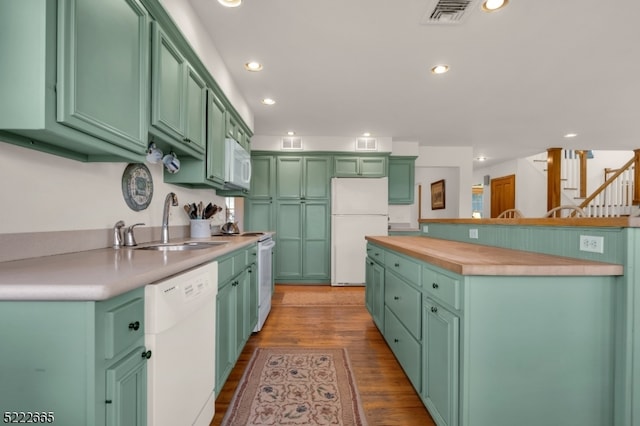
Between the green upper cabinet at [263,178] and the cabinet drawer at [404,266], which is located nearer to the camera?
the cabinet drawer at [404,266]

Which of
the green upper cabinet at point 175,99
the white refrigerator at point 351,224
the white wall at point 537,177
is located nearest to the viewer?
the green upper cabinet at point 175,99

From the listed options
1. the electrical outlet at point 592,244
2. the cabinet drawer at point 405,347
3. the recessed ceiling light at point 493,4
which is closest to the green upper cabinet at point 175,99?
the cabinet drawer at point 405,347

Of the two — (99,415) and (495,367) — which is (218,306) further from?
(495,367)

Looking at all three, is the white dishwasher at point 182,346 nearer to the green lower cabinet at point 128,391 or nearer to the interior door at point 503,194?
the green lower cabinet at point 128,391

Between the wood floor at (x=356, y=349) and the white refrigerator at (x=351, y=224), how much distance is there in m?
1.11

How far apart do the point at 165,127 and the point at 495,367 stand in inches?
78.2

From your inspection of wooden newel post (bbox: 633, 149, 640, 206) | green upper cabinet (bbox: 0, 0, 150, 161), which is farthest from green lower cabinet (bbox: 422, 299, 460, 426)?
wooden newel post (bbox: 633, 149, 640, 206)

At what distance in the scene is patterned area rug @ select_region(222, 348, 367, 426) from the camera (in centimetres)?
164

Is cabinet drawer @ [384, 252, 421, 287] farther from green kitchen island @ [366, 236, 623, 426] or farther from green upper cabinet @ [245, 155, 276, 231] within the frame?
green upper cabinet @ [245, 155, 276, 231]

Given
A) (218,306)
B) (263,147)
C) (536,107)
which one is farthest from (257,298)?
(536,107)

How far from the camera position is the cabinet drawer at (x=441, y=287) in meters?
1.27

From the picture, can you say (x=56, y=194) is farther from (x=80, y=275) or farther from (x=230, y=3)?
(x=230, y=3)

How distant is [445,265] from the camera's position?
1.36 m

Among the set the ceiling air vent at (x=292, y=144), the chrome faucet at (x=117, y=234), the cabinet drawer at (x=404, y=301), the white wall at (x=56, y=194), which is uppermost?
the ceiling air vent at (x=292, y=144)
